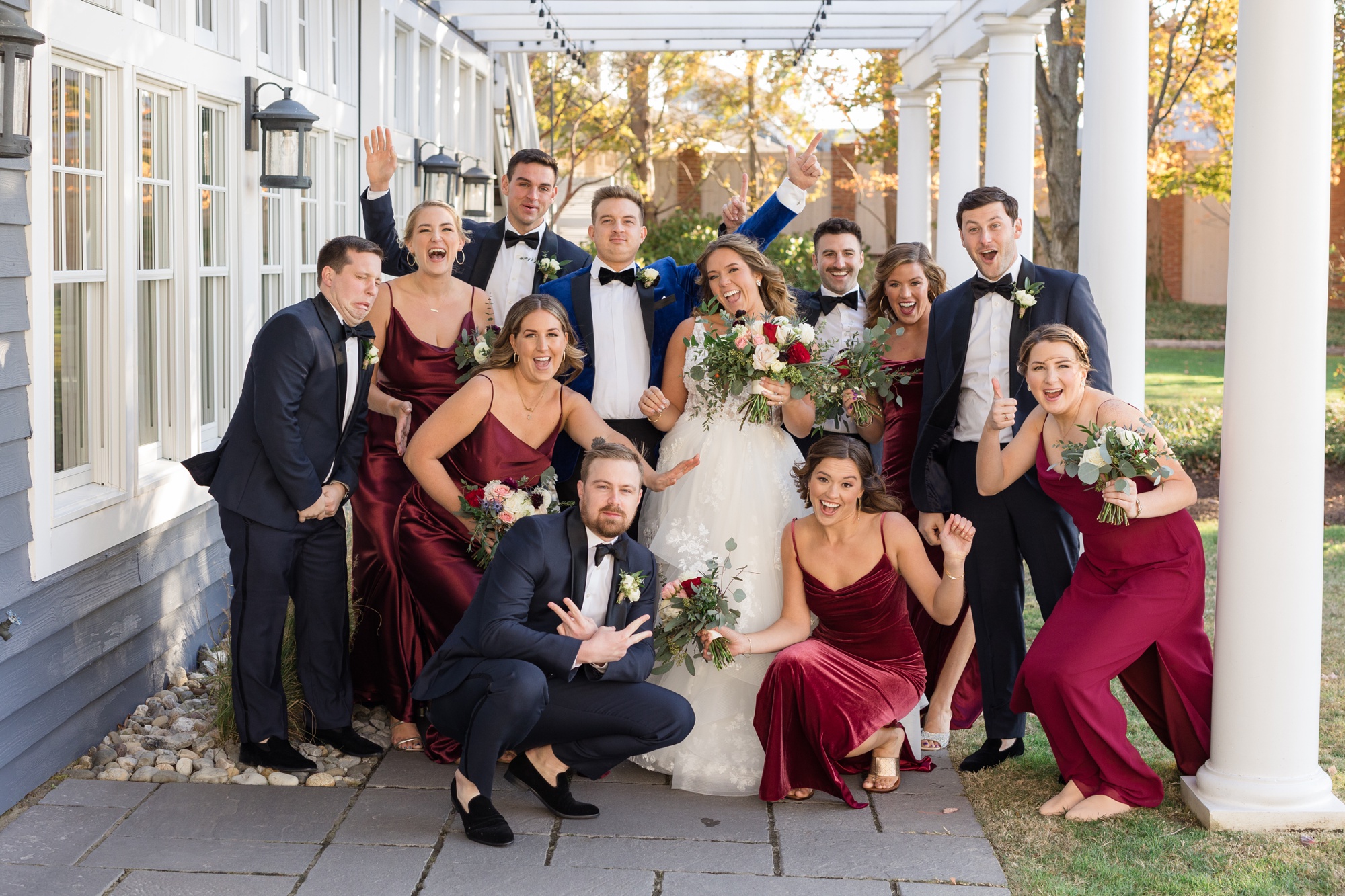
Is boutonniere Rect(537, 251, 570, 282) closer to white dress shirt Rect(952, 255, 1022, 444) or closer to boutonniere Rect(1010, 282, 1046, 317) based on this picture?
white dress shirt Rect(952, 255, 1022, 444)

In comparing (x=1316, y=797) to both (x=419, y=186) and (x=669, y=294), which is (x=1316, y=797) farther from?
(x=419, y=186)

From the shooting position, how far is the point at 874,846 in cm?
402

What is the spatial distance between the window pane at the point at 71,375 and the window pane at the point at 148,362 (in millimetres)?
474

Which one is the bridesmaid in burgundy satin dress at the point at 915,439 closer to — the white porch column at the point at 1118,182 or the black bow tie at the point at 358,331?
the white porch column at the point at 1118,182

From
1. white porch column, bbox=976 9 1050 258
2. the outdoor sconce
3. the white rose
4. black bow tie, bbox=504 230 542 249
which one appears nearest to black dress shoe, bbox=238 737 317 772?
the white rose

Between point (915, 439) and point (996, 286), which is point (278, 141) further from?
point (996, 286)

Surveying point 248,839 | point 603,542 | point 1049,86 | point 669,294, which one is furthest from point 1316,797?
point 1049,86

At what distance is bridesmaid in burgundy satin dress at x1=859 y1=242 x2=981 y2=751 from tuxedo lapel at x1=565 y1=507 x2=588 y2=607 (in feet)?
4.45

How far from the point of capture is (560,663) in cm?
400

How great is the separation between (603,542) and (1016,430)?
4.92 feet

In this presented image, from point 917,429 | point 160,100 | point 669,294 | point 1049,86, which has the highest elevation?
point 1049,86

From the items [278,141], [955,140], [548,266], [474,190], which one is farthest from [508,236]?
[955,140]

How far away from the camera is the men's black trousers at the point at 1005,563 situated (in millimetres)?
4625

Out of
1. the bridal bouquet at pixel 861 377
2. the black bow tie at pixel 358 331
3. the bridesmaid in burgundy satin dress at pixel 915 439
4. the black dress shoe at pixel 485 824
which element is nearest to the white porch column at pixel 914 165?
the bridesmaid in burgundy satin dress at pixel 915 439
